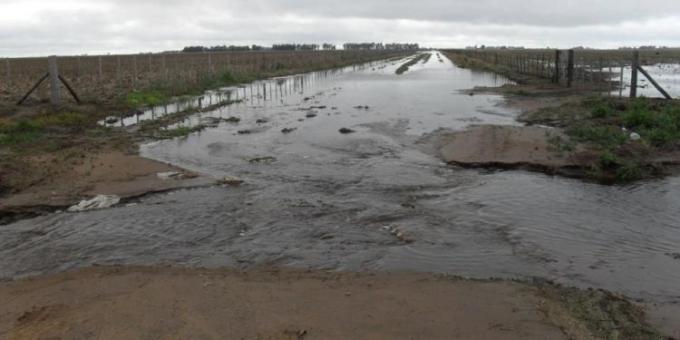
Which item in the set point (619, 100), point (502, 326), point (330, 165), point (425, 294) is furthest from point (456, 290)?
point (619, 100)

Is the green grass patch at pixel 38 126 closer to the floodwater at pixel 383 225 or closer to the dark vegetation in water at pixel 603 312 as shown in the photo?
the floodwater at pixel 383 225

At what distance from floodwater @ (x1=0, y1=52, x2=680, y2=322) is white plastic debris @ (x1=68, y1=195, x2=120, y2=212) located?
1.05 ft

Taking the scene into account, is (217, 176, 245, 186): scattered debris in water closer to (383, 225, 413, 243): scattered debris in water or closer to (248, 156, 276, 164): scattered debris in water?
(248, 156, 276, 164): scattered debris in water

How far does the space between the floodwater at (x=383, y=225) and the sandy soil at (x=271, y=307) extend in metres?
0.77

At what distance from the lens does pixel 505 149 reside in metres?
15.8

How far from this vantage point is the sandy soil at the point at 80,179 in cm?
1147

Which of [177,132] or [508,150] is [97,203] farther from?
[508,150]

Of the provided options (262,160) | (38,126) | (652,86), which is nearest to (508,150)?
(262,160)

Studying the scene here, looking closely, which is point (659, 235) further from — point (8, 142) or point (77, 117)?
point (77, 117)

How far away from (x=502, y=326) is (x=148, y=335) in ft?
11.4

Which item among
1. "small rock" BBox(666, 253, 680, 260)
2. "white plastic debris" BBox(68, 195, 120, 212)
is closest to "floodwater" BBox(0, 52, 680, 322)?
"small rock" BBox(666, 253, 680, 260)

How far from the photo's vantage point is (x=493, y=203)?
11.2 m

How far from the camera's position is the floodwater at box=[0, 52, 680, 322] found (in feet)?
27.0

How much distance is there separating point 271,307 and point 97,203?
6.15 m
